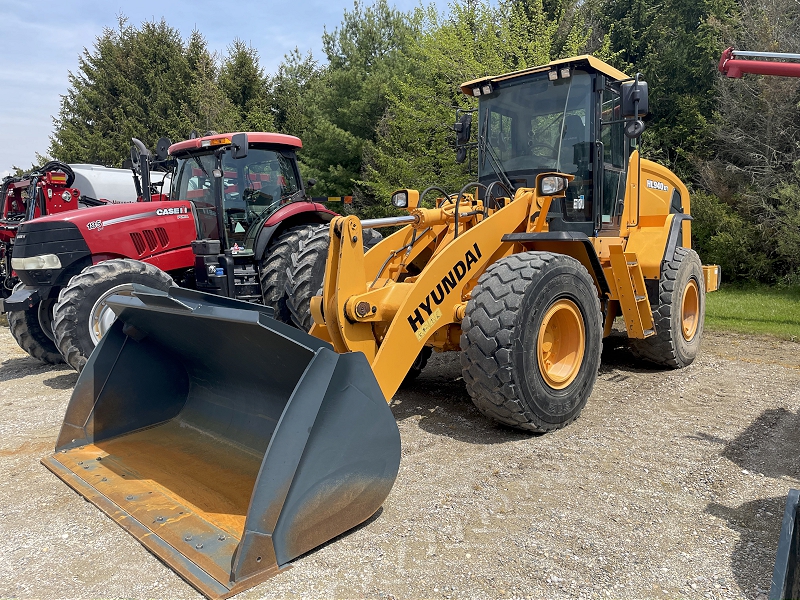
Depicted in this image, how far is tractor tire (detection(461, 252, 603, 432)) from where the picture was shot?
3.81 meters

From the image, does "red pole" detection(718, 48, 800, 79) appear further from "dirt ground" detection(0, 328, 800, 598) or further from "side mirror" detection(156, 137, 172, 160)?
"side mirror" detection(156, 137, 172, 160)

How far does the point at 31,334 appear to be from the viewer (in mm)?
6734

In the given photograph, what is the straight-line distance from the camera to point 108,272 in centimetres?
584

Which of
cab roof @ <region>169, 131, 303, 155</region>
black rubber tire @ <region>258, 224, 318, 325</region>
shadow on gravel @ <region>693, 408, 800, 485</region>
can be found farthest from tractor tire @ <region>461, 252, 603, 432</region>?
cab roof @ <region>169, 131, 303, 155</region>

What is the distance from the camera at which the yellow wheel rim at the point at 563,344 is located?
4285 millimetres

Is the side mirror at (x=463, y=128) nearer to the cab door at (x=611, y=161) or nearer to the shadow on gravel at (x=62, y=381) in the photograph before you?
the cab door at (x=611, y=161)

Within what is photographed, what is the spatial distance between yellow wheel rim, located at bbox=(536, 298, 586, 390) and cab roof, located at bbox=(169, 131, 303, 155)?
4.27 metres

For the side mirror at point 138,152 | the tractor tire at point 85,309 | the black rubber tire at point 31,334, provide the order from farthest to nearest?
1. the side mirror at point 138,152
2. the black rubber tire at point 31,334
3. the tractor tire at point 85,309

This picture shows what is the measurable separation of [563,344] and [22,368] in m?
6.23

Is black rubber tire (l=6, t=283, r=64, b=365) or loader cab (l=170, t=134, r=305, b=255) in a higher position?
loader cab (l=170, t=134, r=305, b=255)

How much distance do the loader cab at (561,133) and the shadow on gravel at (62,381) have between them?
15.1 feet

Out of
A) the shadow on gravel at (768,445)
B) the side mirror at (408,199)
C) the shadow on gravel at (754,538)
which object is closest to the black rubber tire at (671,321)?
the shadow on gravel at (768,445)

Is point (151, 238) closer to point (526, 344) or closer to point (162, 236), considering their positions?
point (162, 236)

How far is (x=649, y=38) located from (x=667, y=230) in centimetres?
1519
